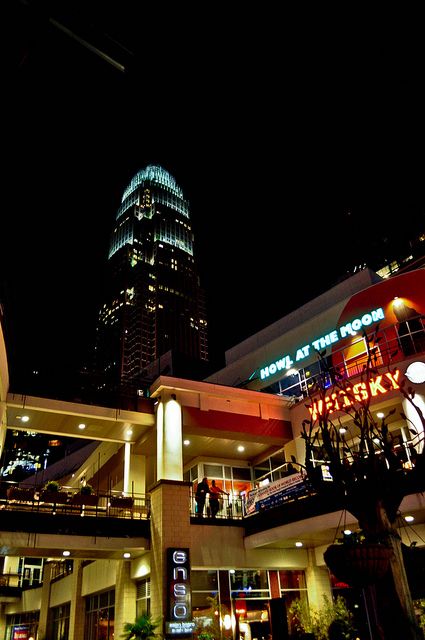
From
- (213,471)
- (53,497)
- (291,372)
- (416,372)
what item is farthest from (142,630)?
(291,372)

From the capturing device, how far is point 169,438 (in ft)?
61.6

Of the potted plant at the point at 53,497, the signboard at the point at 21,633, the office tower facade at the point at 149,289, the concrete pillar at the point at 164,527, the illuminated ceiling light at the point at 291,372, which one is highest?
the office tower facade at the point at 149,289

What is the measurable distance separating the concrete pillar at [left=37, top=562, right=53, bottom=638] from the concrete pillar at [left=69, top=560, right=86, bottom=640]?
17.0 ft

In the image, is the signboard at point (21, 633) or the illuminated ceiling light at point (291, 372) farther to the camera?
the signboard at point (21, 633)

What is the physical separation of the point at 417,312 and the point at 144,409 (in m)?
11.7

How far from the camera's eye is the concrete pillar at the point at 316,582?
18.5 m

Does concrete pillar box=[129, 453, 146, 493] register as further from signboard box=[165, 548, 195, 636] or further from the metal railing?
signboard box=[165, 548, 195, 636]

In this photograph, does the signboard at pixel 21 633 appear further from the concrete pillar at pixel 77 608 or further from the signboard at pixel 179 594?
the signboard at pixel 179 594

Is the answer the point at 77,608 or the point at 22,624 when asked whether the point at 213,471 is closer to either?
the point at 77,608

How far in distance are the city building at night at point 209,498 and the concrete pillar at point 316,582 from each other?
0.13ft

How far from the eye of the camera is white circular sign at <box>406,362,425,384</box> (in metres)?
16.9

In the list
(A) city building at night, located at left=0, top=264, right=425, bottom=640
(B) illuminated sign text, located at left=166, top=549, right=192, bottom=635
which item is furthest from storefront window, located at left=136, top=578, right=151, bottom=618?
(B) illuminated sign text, located at left=166, top=549, right=192, bottom=635

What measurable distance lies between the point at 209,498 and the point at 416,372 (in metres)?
9.01

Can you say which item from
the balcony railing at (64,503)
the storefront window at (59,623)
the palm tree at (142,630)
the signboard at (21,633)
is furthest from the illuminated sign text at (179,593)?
the signboard at (21,633)
